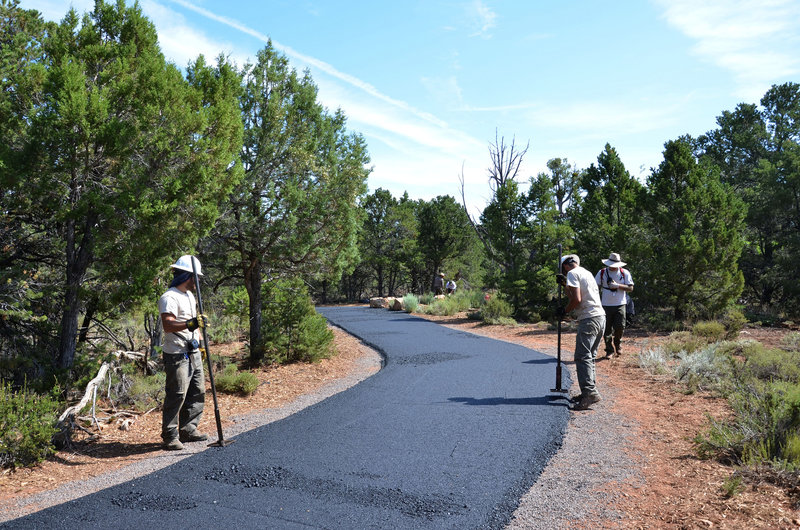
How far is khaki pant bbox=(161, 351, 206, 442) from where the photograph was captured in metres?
5.63

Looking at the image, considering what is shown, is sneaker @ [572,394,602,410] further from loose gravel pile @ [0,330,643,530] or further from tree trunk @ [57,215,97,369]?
tree trunk @ [57,215,97,369]

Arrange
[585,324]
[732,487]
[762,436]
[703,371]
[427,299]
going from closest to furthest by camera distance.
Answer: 1. [732,487]
2. [762,436]
3. [585,324]
4. [703,371]
5. [427,299]

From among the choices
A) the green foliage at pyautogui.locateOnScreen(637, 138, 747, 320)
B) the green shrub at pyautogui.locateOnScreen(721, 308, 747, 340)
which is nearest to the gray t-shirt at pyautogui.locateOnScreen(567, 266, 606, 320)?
the green shrub at pyautogui.locateOnScreen(721, 308, 747, 340)

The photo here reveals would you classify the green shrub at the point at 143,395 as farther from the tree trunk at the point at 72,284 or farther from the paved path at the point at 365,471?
the paved path at the point at 365,471

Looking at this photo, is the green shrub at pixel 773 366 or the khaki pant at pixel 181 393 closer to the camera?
the khaki pant at pixel 181 393

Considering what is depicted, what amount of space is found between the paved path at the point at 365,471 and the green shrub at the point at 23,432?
1.59m

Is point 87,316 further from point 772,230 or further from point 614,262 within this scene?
point 772,230

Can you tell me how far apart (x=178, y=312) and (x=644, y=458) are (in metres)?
4.86

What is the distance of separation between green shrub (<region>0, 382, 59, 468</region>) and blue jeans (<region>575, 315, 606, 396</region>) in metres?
6.01

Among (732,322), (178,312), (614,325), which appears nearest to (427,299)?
(732,322)

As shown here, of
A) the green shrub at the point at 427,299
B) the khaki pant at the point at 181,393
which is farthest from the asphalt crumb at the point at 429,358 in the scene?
the green shrub at the point at 427,299

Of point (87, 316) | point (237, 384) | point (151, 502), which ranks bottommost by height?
point (237, 384)

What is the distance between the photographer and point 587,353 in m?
6.52

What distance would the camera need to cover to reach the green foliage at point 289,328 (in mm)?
11664
